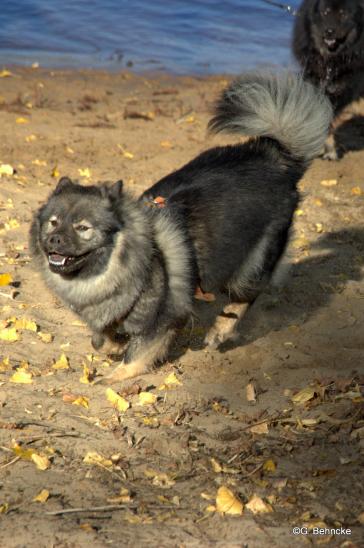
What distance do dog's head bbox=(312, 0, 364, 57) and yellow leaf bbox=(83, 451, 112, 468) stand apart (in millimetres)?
6415

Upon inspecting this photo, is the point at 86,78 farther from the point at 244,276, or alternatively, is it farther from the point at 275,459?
the point at 275,459

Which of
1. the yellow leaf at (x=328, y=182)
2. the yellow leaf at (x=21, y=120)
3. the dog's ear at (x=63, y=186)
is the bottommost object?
the yellow leaf at (x=21, y=120)

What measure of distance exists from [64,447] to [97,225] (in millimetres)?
1189

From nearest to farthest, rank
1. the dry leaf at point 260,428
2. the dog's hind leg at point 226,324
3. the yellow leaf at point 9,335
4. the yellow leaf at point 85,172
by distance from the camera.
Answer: the dry leaf at point 260,428 → the yellow leaf at point 9,335 → the dog's hind leg at point 226,324 → the yellow leaf at point 85,172

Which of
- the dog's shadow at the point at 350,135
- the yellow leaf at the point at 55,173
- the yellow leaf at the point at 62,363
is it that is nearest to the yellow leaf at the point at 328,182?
the dog's shadow at the point at 350,135

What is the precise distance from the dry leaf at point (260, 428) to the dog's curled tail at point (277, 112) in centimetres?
197

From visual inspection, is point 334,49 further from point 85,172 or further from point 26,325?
point 26,325

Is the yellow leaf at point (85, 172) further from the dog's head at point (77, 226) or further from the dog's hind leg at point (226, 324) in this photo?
the dog's head at point (77, 226)

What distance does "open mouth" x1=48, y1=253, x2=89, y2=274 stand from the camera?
443 centimetres

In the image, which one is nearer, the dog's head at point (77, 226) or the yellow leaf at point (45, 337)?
the dog's head at point (77, 226)

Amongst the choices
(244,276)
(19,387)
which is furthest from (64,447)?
(244,276)

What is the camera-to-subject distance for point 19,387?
4516 millimetres

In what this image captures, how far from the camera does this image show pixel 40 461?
3721 mm

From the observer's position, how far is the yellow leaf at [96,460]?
3.81 m
